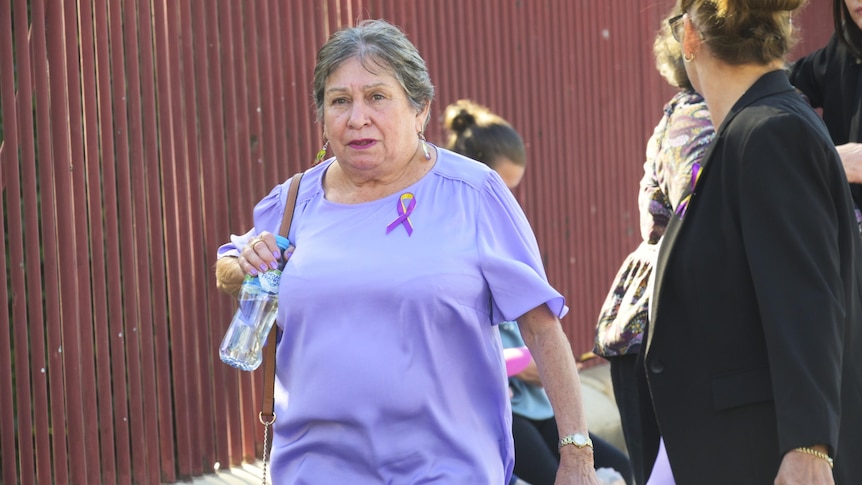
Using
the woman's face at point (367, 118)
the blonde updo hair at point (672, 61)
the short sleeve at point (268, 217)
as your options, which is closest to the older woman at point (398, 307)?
the woman's face at point (367, 118)

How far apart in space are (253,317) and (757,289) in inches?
52.2

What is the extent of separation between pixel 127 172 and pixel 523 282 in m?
2.14

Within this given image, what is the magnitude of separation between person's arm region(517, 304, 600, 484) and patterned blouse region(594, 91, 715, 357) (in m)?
0.67

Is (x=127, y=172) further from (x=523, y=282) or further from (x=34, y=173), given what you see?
(x=523, y=282)

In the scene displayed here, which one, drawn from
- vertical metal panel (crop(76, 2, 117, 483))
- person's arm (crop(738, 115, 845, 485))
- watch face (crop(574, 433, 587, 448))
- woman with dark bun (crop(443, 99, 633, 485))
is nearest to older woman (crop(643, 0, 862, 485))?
person's arm (crop(738, 115, 845, 485))

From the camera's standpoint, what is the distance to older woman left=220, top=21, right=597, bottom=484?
9.73 feet

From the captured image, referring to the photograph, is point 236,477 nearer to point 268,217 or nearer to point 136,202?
point 136,202

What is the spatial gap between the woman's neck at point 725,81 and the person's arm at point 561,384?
65 centimetres

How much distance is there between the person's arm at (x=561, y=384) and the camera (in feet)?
9.86

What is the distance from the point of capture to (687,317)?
2879mm

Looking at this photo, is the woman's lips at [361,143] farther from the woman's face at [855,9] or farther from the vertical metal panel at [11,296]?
the woman's face at [855,9]

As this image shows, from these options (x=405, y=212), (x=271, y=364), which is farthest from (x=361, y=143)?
(x=271, y=364)

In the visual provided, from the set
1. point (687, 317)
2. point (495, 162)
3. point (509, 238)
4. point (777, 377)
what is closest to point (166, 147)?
point (495, 162)

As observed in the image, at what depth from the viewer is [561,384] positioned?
3045mm
